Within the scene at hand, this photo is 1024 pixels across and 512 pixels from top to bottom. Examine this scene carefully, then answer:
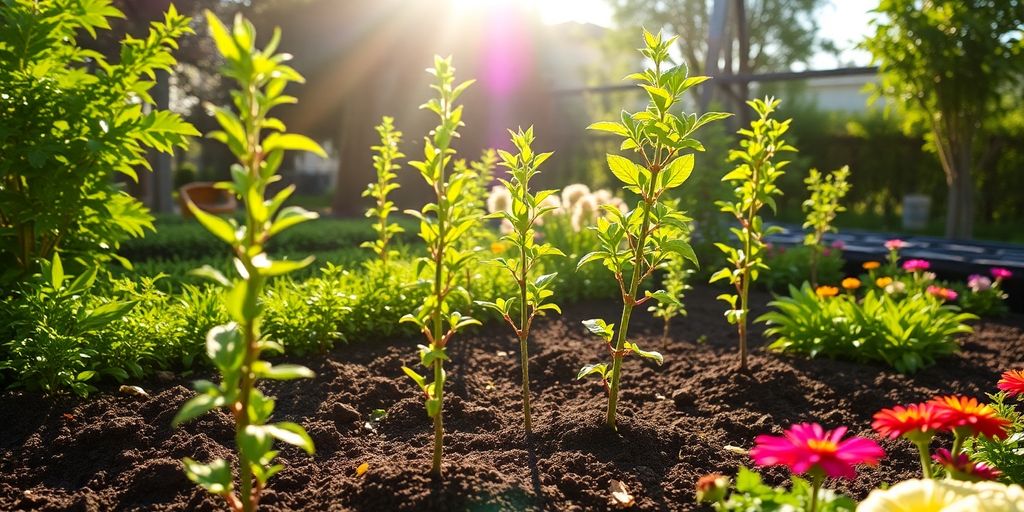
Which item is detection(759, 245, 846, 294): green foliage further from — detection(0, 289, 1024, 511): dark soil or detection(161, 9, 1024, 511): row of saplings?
detection(161, 9, 1024, 511): row of saplings

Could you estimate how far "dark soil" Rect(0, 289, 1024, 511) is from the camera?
2004 mm

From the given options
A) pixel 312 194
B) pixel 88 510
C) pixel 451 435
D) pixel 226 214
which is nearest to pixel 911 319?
pixel 451 435

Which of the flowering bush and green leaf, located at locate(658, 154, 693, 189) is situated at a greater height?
green leaf, located at locate(658, 154, 693, 189)

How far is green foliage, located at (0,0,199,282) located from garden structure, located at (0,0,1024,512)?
1 cm

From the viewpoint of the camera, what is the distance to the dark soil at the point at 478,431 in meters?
2.00

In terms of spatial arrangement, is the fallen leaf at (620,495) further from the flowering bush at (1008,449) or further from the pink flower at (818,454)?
the flowering bush at (1008,449)

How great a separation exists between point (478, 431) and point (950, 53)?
6.65 meters

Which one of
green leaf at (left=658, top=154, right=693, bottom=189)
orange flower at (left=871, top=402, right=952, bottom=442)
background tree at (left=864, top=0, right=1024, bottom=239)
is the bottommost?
orange flower at (left=871, top=402, right=952, bottom=442)

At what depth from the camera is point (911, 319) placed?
3.54 meters

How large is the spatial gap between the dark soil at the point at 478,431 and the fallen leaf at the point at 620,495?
27 millimetres

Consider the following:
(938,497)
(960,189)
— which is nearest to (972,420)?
(938,497)

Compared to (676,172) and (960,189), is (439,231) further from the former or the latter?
(960,189)

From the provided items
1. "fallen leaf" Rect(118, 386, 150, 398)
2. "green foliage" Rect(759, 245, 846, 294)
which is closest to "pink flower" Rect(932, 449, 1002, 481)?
"fallen leaf" Rect(118, 386, 150, 398)

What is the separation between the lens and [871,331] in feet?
11.6
